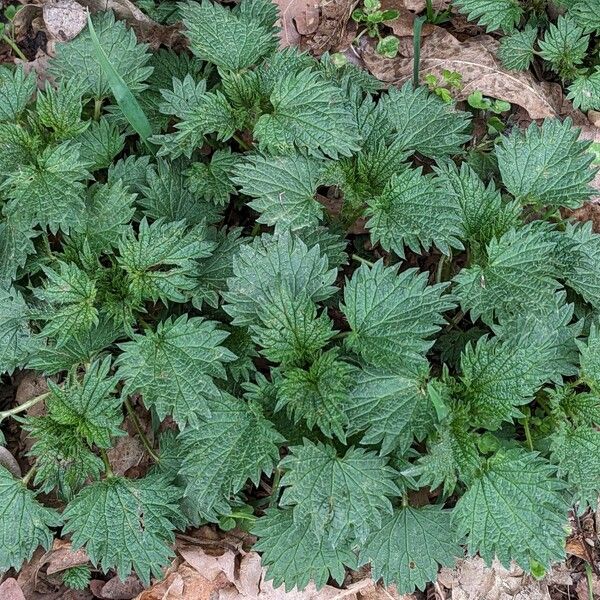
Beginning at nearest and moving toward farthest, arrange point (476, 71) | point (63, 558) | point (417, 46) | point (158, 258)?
1. point (158, 258)
2. point (63, 558)
3. point (417, 46)
4. point (476, 71)

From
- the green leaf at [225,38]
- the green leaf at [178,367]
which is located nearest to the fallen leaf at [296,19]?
the green leaf at [225,38]

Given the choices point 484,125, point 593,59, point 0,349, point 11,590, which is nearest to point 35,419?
point 0,349

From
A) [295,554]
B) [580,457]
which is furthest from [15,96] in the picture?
[580,457]

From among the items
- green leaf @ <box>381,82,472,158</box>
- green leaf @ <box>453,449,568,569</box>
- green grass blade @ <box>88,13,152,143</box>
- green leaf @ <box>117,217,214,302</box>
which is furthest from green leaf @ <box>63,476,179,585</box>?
green leaf @ <box>381,82,472,158</box>

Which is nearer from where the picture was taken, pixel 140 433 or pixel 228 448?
pixel 228 448

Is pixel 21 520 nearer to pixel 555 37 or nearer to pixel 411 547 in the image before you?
pixel 411 547

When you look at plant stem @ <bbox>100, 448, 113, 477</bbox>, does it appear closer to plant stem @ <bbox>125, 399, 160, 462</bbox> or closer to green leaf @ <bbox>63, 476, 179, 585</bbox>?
green leaf @ <bbox>63, 476, 179, 585</bbox>

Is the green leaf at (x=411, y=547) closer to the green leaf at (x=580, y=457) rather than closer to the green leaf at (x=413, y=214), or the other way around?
the green leaf at (x=580, y=457)
